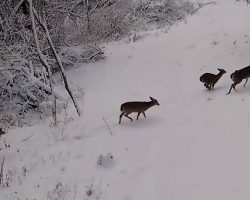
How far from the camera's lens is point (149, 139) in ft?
30.9

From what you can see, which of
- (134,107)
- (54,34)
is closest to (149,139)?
(134,107)

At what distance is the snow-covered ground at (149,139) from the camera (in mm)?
7590

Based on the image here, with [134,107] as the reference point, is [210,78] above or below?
above

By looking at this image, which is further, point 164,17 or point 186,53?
point 164,17

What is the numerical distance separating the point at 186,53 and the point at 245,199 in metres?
9.16

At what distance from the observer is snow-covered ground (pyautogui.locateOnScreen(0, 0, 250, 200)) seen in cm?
759

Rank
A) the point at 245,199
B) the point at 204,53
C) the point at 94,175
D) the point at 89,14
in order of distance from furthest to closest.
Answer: the point at 89,14 < the point at 204,53 < the point at 94,175 < the point at 245,199

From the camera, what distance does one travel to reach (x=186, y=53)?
15.4 meters

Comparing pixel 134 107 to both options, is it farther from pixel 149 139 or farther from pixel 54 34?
pixel 54 34

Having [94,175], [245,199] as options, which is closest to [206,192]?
[245,199]

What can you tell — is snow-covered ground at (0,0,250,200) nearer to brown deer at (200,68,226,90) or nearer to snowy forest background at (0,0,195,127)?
brown deer at (200,68,226,90)

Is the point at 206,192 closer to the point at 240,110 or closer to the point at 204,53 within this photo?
the point at 240,110

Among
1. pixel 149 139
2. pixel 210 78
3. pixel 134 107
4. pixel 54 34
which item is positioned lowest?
pixel 149 139

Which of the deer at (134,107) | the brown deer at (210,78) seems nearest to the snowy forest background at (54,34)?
the deer at (134,107)
